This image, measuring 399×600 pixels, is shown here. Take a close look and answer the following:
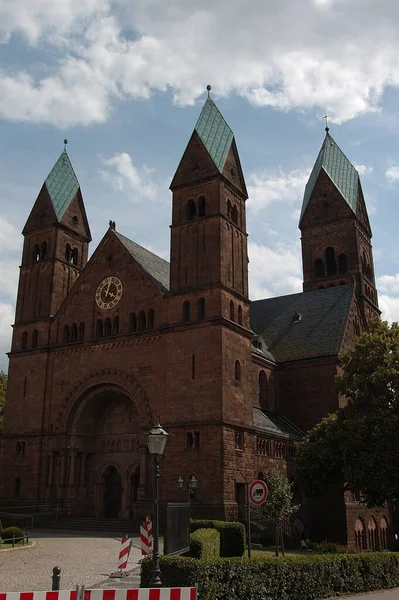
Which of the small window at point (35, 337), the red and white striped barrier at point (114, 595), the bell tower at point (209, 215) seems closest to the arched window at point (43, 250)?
the small window at point (35, 337)

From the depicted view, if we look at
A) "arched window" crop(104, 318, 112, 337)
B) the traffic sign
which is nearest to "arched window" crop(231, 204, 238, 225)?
"arched window" crop(104, 318, 112, 337)

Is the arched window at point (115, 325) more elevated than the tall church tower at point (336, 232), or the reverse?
the tall church tower at point (336, 232)

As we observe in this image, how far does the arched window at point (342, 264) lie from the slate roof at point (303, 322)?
898 cm

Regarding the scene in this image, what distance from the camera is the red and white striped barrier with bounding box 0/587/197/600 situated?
10.1 meters

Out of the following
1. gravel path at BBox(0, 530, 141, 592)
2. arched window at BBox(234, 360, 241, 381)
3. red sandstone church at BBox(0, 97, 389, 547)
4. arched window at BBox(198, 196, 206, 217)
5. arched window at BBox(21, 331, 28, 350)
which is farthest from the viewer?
arched window at BBox(21, 331, 28, 350)

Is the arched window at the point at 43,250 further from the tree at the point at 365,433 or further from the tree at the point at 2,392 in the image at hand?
the tree at the point at 365,433

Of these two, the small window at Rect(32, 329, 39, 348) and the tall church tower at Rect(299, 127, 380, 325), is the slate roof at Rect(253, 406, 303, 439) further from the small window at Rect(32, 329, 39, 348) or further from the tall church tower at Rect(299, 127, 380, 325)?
the tall church tower at Rect(299, 127, 380, 325)

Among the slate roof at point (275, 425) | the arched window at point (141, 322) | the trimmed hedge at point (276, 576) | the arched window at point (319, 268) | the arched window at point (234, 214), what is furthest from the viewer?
the arched window at point (319, 268)

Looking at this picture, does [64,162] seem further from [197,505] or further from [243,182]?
[197,505]

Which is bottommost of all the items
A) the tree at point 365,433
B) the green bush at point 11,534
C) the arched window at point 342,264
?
the green bush at point 11,534

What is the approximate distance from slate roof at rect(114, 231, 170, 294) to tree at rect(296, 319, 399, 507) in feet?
47.6

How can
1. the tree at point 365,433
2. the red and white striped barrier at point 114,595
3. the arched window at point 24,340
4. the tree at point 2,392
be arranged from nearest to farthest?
the red and white striped barrier at point 114,595, the tree at point 365,433, the arched window at point 24,340, the tree at point 2,392

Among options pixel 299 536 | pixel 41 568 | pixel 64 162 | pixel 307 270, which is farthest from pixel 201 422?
pixel 307 270

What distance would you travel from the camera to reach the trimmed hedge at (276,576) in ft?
51.1
